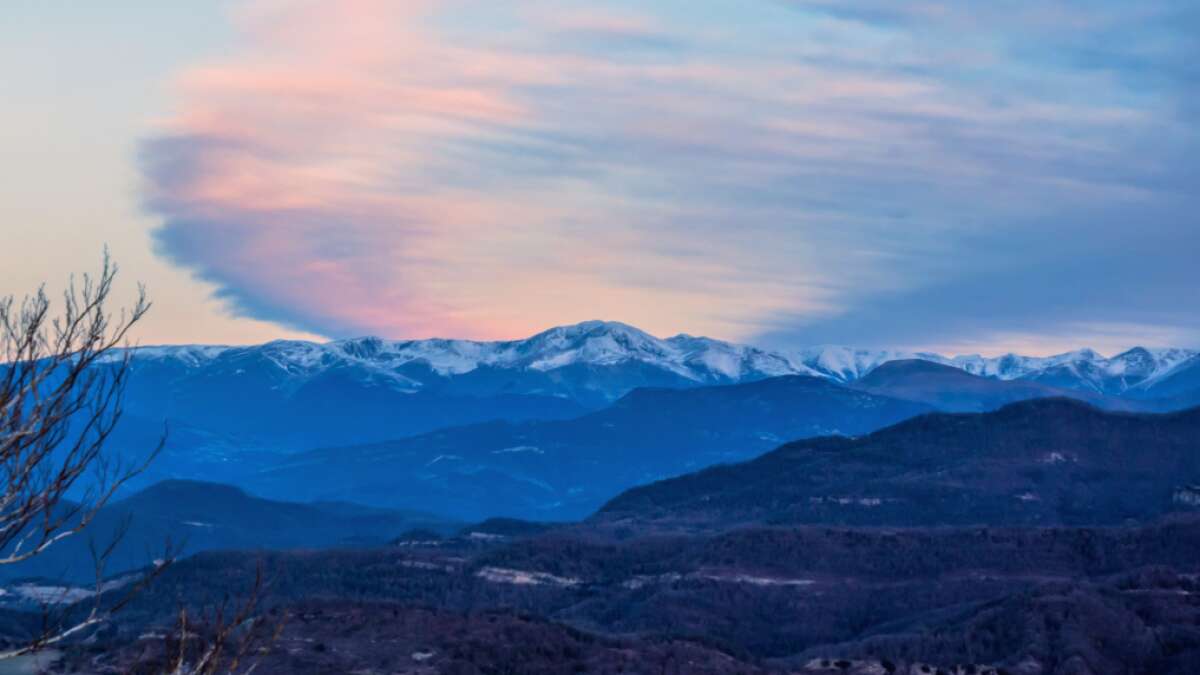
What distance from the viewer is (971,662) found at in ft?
339

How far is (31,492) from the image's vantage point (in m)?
19.3

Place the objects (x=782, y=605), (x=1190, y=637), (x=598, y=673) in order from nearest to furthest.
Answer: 1. (x=598, y=673)
2. (x=1190, y=637)
3. (x=782, y=605)

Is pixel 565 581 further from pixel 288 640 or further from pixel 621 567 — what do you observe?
pixel 288 640

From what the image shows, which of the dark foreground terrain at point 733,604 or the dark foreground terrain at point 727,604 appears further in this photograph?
the dark foreground terrain at point 733,604

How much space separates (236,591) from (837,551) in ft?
Result: 224

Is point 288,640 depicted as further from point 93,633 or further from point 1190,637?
point 1190,637

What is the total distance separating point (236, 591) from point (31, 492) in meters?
158

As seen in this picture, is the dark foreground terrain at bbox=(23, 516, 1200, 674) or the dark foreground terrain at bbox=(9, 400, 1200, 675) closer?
the dark foreground terrain at bbox=(9, 400, 1200, 675)

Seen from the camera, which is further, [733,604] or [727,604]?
[733,604]

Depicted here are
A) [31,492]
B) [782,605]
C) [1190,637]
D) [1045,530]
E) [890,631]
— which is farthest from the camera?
[1045,530]

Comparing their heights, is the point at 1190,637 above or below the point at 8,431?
below

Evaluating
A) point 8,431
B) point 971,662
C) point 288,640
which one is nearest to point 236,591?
point 288,640

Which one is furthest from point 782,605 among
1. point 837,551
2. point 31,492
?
point 31,492

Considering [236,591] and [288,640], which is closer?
[288,640]
